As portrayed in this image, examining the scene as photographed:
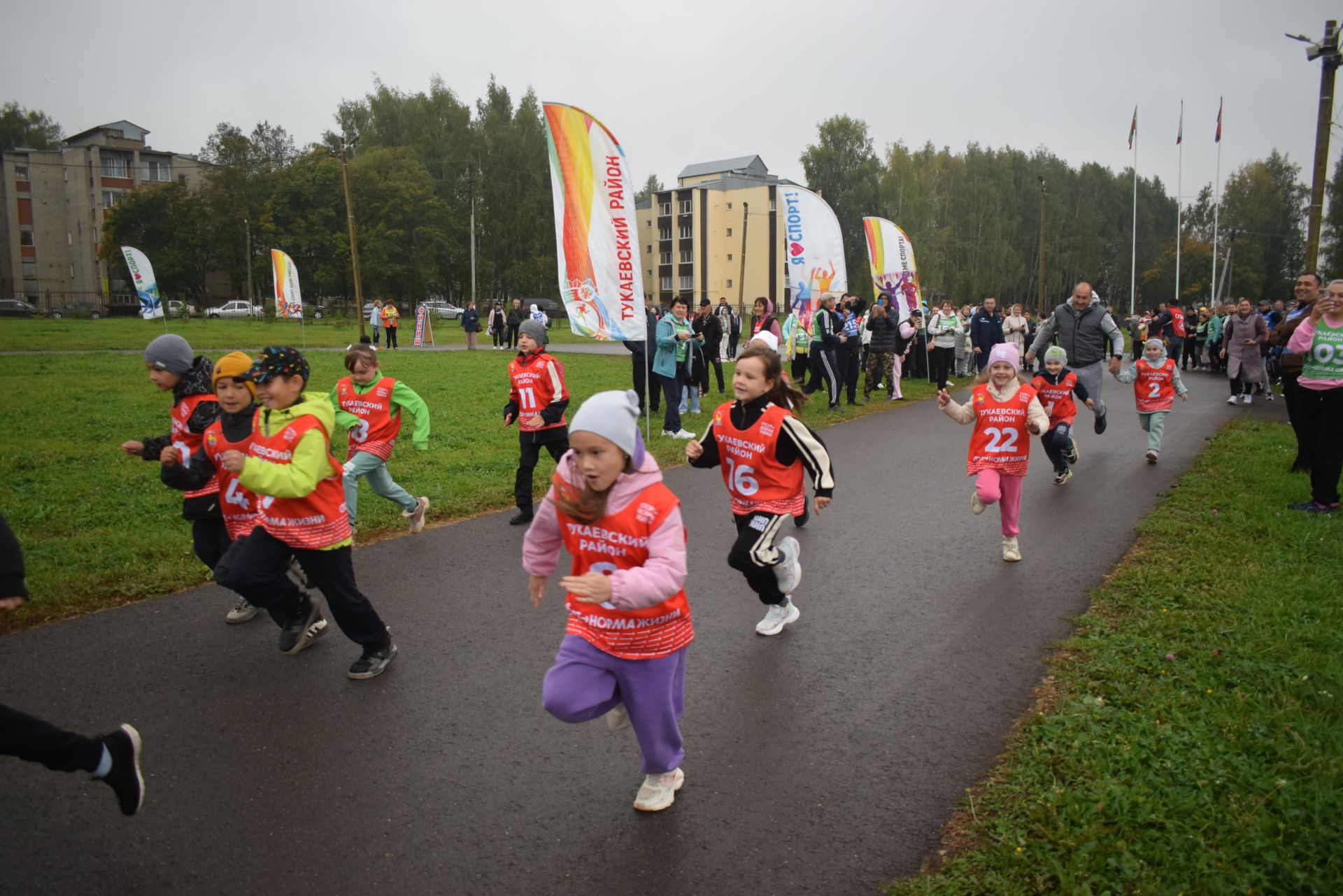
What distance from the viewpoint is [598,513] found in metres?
3.26

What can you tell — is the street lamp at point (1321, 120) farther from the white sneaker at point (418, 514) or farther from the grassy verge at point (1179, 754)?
the white sneaker at point (418, 514)

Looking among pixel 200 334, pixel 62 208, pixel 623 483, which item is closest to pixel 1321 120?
pixel 623 483

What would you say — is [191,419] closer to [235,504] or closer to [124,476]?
[235,504]

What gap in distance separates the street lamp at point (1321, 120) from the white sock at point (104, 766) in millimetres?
18991

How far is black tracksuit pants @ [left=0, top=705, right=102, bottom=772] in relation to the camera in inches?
→ 118

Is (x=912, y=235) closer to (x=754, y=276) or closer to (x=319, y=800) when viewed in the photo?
(x=754, y=276)

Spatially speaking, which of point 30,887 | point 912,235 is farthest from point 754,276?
point 30,887

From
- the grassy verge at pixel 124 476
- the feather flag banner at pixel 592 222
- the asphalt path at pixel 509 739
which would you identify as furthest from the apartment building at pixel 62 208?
the asphalt path at pixel 509 739

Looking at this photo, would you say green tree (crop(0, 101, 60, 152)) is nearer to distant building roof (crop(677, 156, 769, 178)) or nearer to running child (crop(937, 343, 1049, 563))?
distant building roof (crop(677, 156, 769, 178))

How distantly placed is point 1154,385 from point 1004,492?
224 inches

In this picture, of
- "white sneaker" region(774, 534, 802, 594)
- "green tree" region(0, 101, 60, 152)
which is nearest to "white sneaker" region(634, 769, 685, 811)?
"white sneaker" region(774, 534, 802, 594)

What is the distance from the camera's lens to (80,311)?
59031 millimetres

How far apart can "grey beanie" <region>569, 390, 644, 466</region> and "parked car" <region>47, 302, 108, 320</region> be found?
62.9 metres

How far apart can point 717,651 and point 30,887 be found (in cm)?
331
